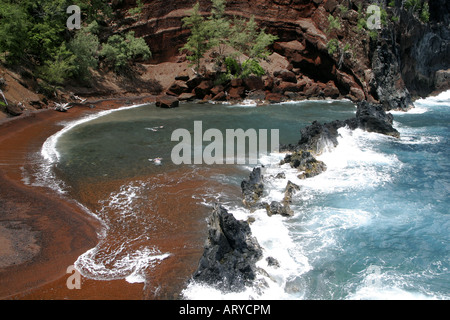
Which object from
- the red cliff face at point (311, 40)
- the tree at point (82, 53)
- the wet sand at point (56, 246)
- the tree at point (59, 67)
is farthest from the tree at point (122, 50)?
the wet sand at point (56, 246)

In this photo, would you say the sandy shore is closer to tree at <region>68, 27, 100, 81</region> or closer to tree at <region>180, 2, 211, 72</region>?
tree at <region>68, 27, 100, 81</region>

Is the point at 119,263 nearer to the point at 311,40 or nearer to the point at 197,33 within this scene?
the point at 197,33

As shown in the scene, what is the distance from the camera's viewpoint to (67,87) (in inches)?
1570

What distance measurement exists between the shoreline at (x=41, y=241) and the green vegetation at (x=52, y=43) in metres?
18.2

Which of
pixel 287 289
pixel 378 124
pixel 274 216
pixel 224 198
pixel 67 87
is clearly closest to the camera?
pixel 287 289

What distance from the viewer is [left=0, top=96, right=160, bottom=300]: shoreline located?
984 cm

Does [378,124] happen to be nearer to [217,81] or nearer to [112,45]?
[217,81]

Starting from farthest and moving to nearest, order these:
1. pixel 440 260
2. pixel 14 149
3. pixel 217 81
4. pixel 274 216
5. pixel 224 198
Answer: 1. pixel 217 81
2. pixel 14 149
3. pixel 224 198
4. pixel 274 216
5. pixel 440 260

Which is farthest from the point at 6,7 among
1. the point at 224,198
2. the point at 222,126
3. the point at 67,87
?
the point at 224,198

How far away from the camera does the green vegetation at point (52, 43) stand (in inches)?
1300

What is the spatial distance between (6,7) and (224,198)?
31.1m

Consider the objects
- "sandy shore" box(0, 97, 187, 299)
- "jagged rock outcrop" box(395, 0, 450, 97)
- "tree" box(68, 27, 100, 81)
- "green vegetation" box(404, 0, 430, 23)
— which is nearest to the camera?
"sandy shore" box(0, 97, 187, 299)

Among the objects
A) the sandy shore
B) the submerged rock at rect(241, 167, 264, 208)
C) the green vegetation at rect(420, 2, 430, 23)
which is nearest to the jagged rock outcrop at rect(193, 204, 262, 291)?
the sandy shore

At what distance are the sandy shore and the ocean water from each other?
1.89 feet
